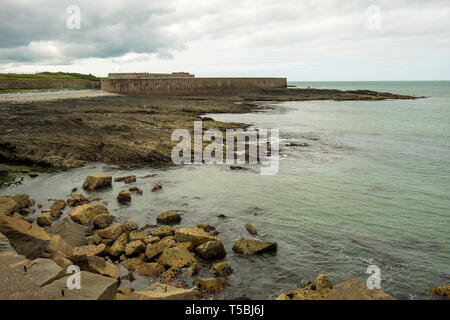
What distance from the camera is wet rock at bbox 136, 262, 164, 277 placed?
30.6 feet

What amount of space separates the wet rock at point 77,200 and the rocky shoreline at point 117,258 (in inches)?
31.9

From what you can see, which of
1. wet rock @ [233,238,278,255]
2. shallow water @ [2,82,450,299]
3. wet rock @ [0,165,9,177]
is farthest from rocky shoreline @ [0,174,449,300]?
wet rock @ [0,165,9,177]

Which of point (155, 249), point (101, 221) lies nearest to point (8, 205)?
point (101, 221)

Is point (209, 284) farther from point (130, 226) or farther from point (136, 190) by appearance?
point (136, 190)

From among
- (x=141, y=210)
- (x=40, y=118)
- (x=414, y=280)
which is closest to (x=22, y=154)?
(x=40, y=118)

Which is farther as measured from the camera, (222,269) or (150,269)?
(222,269)

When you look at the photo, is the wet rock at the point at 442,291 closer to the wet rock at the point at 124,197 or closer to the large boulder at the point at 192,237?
the large boulder at the point at 192,237

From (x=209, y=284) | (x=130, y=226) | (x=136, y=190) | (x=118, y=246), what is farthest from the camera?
(x=136, y=190)

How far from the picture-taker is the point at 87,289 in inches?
251

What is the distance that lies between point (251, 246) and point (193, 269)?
7.47ft

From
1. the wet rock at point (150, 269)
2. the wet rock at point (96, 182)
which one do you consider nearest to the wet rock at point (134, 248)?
the wet rock at point (150, 269)

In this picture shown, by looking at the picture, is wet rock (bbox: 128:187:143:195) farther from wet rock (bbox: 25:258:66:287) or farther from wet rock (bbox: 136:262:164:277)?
wet rock (bbox: 25:258:66:287)

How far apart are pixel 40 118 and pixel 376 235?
99.3ft

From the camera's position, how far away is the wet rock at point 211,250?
33.5ft
